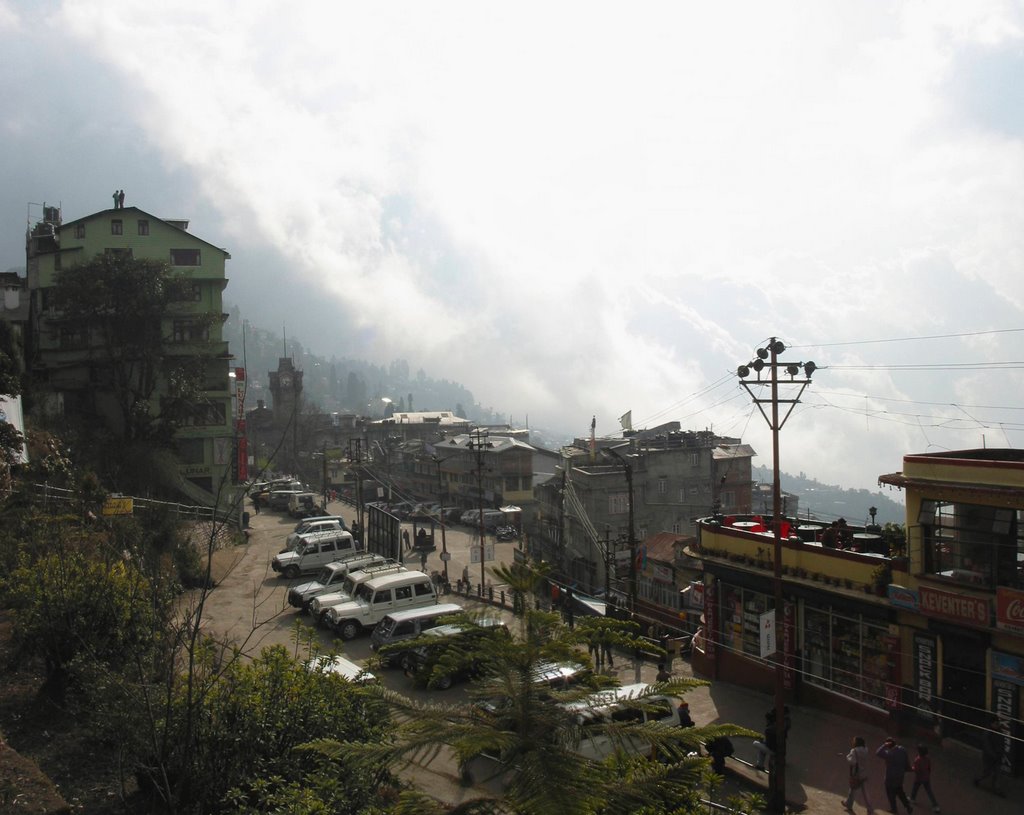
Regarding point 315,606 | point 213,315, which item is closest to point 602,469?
point 213,315

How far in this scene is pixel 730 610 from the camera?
20.7 m

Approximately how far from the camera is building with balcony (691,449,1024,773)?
14469 millimetres

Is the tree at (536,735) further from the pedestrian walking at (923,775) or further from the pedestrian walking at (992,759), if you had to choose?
the pedestrian walking at (992,759)

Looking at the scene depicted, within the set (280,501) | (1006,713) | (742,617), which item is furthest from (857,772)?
(280,501)

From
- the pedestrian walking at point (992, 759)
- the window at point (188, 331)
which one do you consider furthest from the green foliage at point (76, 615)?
the window at point (188, 331)

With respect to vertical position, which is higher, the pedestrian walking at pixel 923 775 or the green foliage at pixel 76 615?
the green foliage at pixel 76 615

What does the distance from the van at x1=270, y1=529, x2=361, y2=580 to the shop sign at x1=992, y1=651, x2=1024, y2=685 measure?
24.4m

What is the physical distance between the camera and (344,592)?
25500 millimetres

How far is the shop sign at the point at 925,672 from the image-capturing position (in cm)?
1578

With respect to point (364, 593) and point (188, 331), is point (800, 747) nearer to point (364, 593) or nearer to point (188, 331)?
point (364, 593)

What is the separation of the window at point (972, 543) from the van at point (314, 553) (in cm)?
2345

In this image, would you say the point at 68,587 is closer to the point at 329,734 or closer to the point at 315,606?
the point at 329,734

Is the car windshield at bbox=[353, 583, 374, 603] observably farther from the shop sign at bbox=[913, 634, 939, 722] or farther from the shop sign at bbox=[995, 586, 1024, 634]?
the shop sign at bbox=[995, 586, 1024, 634]

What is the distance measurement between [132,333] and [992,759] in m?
41.5
